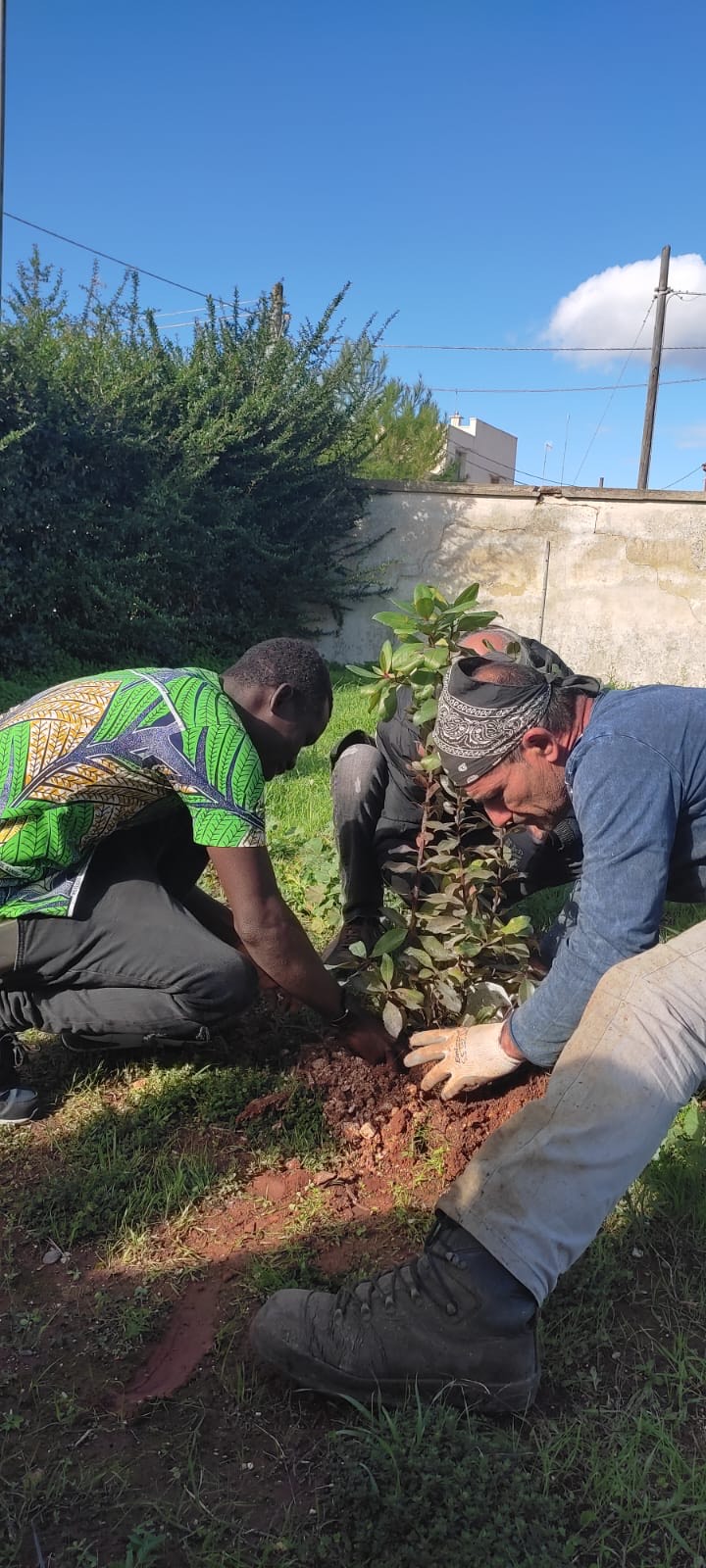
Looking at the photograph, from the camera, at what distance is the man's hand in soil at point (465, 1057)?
94.5 inches

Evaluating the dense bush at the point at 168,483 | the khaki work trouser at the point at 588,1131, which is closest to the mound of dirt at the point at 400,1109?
the khaki work trouser at the point at 588,1131

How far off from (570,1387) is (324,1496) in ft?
1.72

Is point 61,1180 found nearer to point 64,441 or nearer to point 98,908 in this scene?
point 98,908

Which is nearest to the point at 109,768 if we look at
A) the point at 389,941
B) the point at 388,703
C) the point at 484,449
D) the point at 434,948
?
the point at 388,703

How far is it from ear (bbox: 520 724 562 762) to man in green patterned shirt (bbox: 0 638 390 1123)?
656mm

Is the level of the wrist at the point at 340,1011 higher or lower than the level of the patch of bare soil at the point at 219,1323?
higher

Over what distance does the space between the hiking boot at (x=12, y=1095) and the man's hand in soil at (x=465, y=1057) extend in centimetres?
102

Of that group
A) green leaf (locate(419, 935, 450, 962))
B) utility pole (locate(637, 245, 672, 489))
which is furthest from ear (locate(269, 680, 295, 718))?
utility pole (locate(637, 245, 672, 489))

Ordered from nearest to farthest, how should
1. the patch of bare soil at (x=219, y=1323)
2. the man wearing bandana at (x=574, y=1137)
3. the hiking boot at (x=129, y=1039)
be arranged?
the patch of bare soil at (x=219, y=1323), the man wearing bandana at (x=574, y=1137), the hiking boot at (x=129, y=1039)

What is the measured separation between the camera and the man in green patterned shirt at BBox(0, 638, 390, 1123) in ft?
7.84

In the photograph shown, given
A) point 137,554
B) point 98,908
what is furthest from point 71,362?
point 98,908

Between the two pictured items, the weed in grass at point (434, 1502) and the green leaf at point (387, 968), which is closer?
the weed in grass at point (434, 1502)

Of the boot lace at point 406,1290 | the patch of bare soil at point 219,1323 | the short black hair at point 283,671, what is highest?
the short black hair at point 283,671

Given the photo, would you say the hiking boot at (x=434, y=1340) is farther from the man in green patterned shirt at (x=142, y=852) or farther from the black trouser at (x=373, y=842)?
the black trouser at (x=373, y=842)
